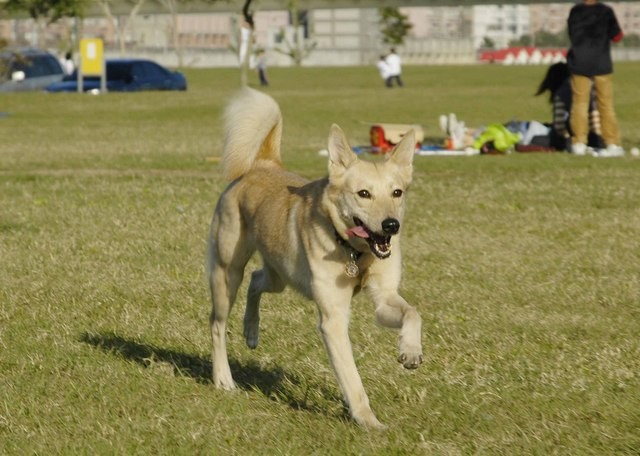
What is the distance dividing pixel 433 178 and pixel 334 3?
3162 inches

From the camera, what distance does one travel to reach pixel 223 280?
6.59 meters

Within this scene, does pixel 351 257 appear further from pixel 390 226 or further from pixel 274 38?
pixel 274 38

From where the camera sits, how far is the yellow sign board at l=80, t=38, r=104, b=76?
4222 cm

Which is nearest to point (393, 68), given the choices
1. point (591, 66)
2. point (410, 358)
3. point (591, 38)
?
point (591, 38)

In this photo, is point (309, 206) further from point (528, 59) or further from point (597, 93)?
point (528, 59)

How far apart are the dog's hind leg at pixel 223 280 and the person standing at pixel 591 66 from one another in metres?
A: 12.7

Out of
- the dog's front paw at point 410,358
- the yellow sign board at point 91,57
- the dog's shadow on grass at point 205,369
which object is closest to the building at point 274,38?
the yellow sign board at point 91,57

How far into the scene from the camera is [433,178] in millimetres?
16578

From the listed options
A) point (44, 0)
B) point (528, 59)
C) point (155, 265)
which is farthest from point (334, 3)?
point (155, 265)

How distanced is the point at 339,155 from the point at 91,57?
38.8m

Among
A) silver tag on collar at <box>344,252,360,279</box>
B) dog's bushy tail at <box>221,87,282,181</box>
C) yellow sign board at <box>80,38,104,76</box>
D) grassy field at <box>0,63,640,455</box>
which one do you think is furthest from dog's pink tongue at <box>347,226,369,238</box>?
yellow sign board at <box>80,38,104,76</box>

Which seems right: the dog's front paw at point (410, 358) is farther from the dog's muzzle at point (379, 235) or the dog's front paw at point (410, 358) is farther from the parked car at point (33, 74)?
the parked car at point (33, 74)

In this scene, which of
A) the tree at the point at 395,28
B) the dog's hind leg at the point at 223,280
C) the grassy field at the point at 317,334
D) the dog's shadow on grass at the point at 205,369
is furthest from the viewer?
the tree at the point at 395,28

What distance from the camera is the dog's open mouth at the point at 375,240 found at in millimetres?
5496
